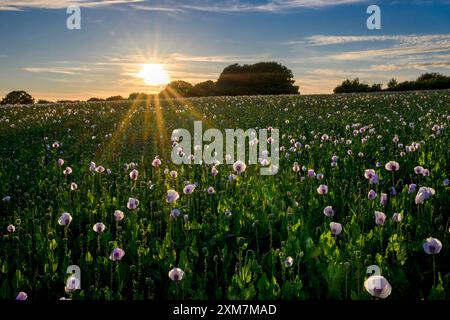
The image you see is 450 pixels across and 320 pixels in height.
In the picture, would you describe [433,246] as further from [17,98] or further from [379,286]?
[17,98]

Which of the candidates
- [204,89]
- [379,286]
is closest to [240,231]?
[379,286]

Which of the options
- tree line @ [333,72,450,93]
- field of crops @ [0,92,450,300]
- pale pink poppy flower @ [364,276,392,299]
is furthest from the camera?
tree line @ [333,72,450,93]

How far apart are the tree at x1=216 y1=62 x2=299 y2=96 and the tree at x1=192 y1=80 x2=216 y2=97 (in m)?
0.53

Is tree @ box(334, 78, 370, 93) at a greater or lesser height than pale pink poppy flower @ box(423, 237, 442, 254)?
greater

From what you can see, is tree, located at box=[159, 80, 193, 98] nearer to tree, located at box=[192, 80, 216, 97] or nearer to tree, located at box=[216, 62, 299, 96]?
tree, located at box=[192, 80, 216, 97]

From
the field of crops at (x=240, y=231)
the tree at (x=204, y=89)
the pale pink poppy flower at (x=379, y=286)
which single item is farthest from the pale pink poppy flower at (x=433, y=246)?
the tree at (x=204, y=89)

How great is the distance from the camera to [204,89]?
159ft

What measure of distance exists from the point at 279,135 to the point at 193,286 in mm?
8206

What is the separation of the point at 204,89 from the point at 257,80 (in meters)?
6.34

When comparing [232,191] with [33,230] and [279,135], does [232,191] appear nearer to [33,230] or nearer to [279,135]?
[33,230]

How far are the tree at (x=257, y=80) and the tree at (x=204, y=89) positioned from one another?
1.74ft

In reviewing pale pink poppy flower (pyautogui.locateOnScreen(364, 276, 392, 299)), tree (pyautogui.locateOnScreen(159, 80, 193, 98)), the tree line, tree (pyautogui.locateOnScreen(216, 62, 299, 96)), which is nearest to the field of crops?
pale pink poppy flower (pyautogui.locateOnScreen(364, 276, 392, 299))

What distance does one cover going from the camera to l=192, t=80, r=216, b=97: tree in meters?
47.4

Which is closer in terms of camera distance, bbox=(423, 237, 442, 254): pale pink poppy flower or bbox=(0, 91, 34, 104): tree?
bbox=(423, 237, 442, 254): pale pink poppy flower
